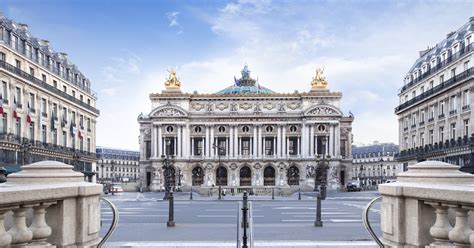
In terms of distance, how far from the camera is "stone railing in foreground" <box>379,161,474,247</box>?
4.85 m

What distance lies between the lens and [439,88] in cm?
4812

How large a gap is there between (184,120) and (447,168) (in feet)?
251

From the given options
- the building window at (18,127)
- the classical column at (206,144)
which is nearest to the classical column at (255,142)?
the classical column at (206,144)

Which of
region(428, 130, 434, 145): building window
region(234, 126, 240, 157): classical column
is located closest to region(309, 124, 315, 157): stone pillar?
region(234, 126, 240, 157): classical column

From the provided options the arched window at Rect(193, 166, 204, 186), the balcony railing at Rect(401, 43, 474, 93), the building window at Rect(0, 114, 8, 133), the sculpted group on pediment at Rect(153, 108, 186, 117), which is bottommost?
the arched window at Rect(193, 166, 204, 186)

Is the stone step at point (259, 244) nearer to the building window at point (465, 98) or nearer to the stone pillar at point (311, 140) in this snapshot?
the building window at point (465, 98)

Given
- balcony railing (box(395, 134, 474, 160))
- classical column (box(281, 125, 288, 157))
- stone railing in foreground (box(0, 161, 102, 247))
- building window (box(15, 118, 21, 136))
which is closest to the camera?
stone railing in foreground (box(0, 161, 102, 247))

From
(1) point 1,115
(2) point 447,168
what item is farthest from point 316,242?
(1) point 1,115

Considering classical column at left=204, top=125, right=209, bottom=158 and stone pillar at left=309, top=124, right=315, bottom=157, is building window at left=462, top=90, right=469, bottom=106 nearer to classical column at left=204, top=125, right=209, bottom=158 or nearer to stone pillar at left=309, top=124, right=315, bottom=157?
stone pillar at left=309, top=124, right=315, bottom=157

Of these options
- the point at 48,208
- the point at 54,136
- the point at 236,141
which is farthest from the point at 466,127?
the point at 236,141

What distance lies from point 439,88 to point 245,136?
40.4 m

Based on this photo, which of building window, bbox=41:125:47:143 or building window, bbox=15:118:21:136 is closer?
building window, bbox=15:118:21:136

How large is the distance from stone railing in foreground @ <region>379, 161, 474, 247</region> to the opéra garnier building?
2931 inches

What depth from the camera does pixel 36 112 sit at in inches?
1750
